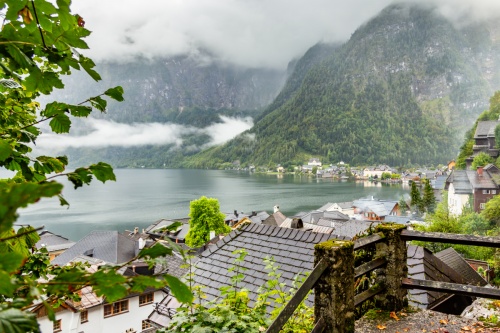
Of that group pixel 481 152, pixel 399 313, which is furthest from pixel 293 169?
pixel 399 313

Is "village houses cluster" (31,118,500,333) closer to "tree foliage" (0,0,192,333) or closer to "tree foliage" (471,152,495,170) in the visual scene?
"tree foliage" (0,0,192,333)

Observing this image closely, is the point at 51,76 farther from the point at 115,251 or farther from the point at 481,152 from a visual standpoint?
A: the point at 481,152

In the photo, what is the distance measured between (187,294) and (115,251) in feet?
106

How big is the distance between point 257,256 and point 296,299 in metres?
5.23

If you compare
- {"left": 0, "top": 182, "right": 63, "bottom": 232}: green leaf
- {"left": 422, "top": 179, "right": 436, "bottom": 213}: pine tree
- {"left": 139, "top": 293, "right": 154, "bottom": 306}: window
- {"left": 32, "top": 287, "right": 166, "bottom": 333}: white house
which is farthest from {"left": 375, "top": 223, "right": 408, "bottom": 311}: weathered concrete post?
{"left": 422, "top": 179, "right": 436, "bottom": 213}: pine tree

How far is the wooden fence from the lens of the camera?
2893mm

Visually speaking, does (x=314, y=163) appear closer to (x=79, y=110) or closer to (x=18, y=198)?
(x=79, y=110)

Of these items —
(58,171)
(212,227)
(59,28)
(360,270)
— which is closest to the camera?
(59,28)

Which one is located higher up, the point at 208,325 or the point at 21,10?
the point at 21,10

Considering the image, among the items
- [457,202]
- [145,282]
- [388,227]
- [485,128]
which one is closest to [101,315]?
[388,227]

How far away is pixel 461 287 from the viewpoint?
3523 mm

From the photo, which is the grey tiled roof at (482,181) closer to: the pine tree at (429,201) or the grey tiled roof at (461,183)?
the grey tiled roof at (461,183)

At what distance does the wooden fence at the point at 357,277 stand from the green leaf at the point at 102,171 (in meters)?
1.51

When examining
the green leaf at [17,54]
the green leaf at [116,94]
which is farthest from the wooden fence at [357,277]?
the green leaf at [17,54]
